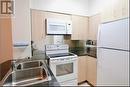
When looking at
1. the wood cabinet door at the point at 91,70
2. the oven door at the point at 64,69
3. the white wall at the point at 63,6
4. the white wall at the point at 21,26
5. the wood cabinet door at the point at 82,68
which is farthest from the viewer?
the wood cabinet door at the point at 82,68

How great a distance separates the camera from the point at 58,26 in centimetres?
275

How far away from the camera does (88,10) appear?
10.4 ft

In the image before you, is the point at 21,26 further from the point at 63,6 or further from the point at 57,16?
the point at 63,6

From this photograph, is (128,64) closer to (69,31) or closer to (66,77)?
(66,77)

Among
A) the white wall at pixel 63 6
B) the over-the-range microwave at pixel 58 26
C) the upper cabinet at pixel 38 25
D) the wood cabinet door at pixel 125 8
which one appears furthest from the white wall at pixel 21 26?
the wood cabinet door at pixel 125 8

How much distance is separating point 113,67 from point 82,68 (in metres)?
1.25

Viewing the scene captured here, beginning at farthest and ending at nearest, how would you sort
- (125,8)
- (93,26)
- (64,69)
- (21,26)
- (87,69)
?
(87,69) < (93,26) < (64,69) < (21,26) < (125,8)

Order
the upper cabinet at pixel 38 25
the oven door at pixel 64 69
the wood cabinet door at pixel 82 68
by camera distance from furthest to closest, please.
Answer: the wood cabinet door at pixel 82 68 < the upper cabinet at pixel 38 25 < the oven door at pixel 64 69

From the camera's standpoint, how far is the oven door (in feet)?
7.73

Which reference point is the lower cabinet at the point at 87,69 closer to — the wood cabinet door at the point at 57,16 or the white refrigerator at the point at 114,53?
the white refrigerator at the point at 114,53

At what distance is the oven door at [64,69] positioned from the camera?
7.73ft

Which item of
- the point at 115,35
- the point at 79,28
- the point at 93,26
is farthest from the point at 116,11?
the point at 79,28

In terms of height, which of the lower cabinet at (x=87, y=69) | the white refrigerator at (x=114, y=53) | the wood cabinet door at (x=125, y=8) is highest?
the wood cabinet door at (x=125, y=8)

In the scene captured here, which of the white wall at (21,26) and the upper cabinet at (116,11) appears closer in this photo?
the upper cabinet at (116,11)
